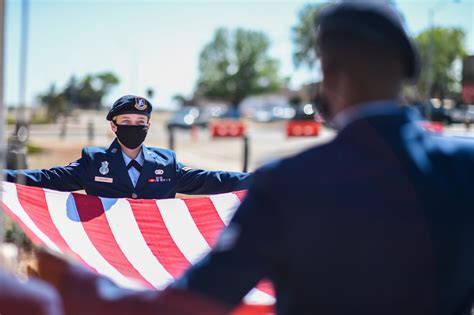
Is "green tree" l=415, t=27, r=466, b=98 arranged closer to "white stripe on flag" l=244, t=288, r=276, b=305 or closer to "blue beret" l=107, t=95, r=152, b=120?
"blue beret" l=107, t=95, r=152, b=120

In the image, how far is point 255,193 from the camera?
4.50ft

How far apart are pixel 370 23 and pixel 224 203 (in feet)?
8.68

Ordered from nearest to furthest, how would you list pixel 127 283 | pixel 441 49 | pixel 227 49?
pixel 127 283
pixel 441 49
pixel 227 49

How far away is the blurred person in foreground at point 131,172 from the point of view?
3.99 m

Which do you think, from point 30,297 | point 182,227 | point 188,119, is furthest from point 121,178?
point 188,119

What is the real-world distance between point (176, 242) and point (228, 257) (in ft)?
7.88

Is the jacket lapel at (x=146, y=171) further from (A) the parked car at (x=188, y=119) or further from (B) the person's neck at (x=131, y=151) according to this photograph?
(A) the parked car at (x=188, y=119)

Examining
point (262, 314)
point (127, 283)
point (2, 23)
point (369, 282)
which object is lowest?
point (127, 283)

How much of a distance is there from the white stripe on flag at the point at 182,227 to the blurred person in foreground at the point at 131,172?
141 millimetres

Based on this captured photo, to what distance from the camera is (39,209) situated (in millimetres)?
3600

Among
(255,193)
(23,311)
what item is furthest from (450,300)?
(23,311)

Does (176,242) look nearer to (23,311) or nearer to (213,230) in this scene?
(213,230)

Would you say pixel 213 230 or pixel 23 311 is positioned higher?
pixel 23 311

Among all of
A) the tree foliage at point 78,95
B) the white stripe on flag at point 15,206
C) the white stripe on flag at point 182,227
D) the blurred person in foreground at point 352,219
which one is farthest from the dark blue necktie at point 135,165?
the tree foliage at point 78,95
